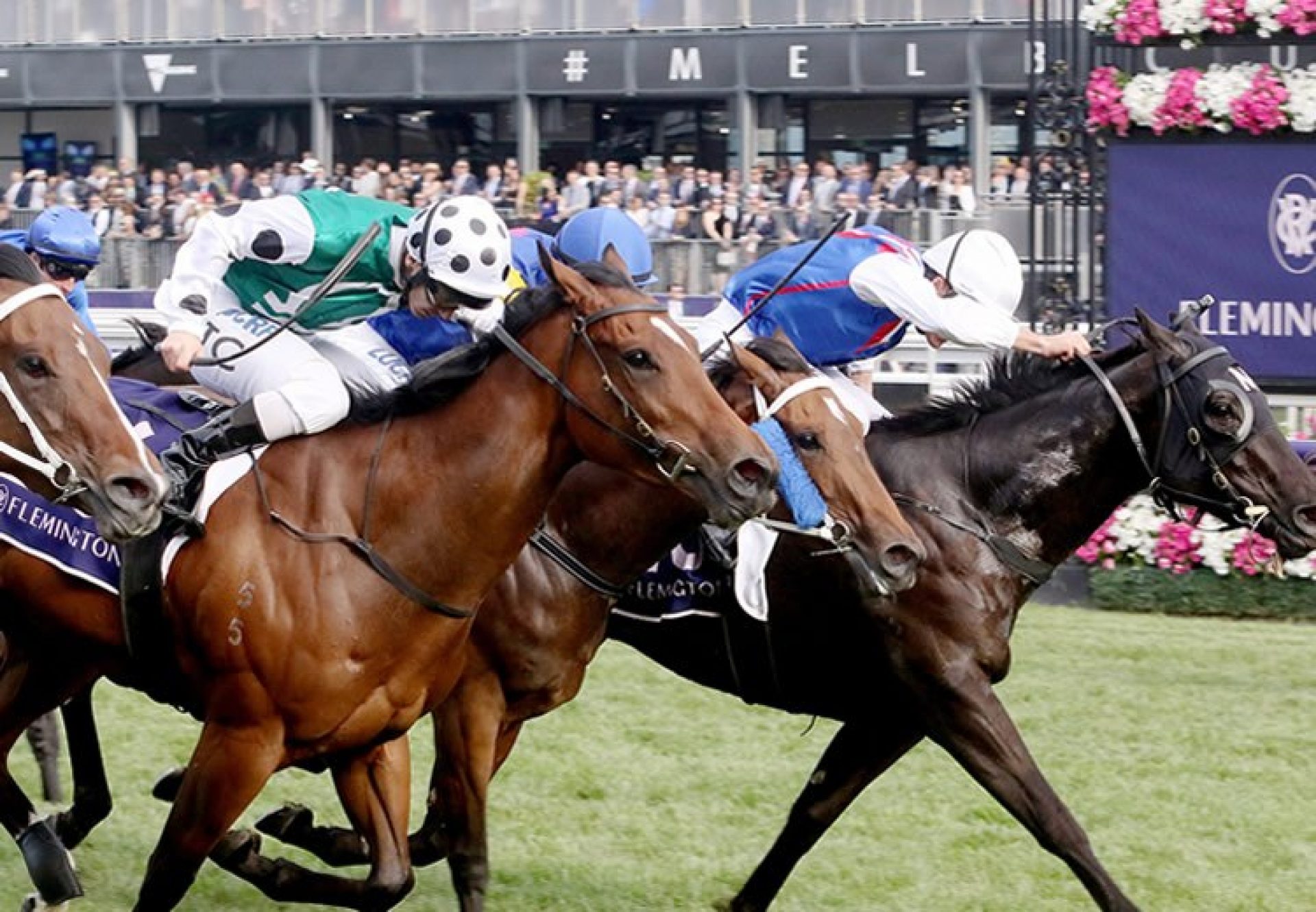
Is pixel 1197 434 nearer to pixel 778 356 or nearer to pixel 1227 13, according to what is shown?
pixel 778 356

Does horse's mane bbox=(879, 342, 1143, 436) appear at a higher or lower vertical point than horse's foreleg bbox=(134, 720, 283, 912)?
higher

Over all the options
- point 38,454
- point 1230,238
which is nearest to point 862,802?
point 38,454

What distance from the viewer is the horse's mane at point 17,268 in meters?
4.55

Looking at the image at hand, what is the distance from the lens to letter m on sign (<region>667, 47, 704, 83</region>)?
25797 mm

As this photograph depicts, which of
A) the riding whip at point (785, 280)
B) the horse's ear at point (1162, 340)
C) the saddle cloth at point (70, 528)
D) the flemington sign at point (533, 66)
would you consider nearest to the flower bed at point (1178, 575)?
the horse's ear at point (1162, 340)

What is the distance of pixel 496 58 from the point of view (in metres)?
26.7

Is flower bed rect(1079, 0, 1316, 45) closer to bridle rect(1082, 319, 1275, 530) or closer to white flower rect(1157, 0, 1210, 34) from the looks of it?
white flower rect(1157, 0, 1210, 34)

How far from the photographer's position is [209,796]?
4648mm

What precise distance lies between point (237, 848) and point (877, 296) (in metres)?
2.11

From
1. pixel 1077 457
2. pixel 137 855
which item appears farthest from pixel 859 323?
pixel 137 855

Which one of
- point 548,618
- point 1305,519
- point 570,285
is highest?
point 570,285

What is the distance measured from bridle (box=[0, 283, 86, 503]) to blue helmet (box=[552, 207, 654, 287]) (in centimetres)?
168

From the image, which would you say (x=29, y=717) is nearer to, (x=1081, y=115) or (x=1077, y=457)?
(x=1077, y=457)

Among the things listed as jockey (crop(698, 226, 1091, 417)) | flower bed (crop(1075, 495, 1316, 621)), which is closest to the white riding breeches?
jockey (crop(698, 226, 1091, 417))
